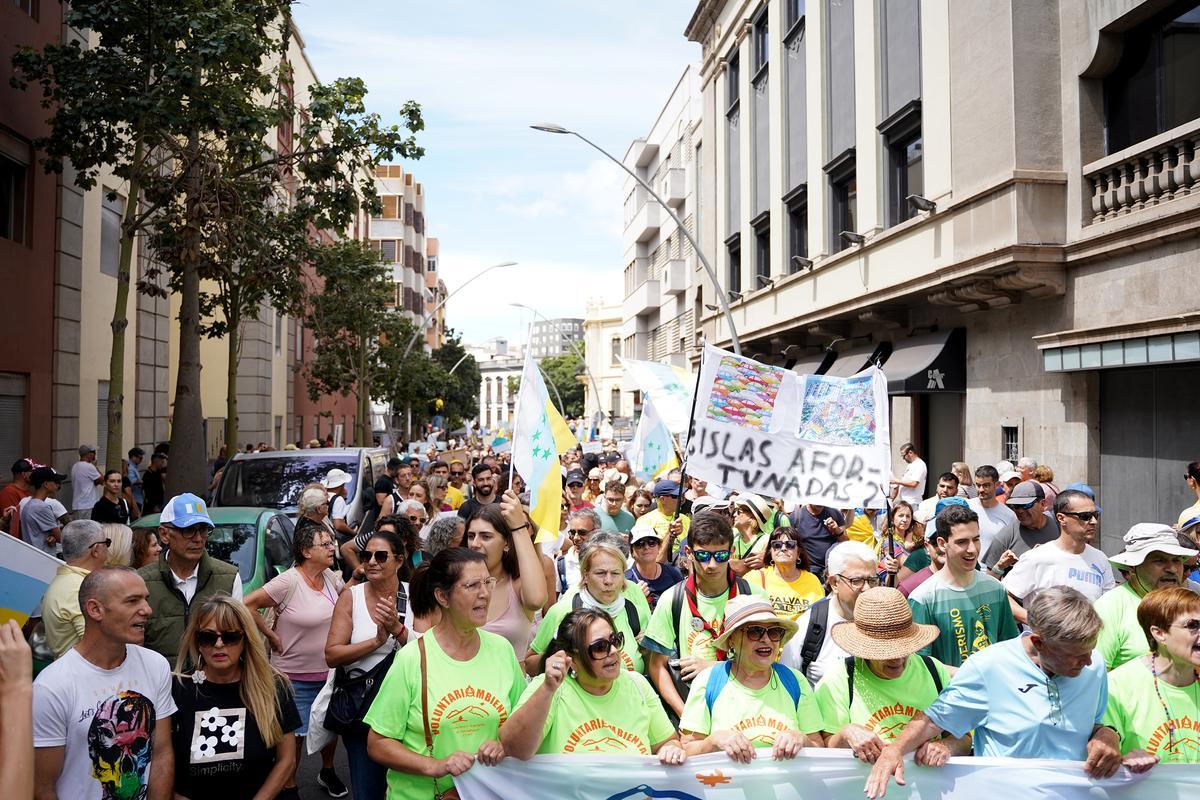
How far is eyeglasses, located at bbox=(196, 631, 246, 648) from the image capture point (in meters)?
4.02

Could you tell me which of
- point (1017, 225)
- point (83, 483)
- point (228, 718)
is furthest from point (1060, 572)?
point (83, 483)

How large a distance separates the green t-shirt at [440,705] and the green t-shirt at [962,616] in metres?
2.25

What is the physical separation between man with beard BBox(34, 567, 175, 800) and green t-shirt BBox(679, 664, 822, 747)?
2.08m

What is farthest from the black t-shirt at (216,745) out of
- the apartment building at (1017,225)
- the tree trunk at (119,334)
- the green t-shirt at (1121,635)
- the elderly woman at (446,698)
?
the tree trunk at (119,334)

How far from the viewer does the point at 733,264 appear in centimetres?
2967

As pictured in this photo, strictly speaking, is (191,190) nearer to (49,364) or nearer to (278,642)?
(49,364)

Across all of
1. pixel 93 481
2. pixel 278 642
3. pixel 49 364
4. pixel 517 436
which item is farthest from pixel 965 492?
pixel 49 364

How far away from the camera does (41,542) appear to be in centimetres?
1051

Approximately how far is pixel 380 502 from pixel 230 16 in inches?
289

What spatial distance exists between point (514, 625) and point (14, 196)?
47.9 feet

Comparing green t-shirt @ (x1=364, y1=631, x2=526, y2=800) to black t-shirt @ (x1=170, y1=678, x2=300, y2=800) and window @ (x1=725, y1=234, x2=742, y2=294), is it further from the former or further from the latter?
window @ (x1=725, y1=234, x2=742, y2=294)

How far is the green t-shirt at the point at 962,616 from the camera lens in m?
5.09

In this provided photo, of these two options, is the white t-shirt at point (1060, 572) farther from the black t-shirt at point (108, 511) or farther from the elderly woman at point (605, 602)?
A: the black t-shirt at point (108, 511)

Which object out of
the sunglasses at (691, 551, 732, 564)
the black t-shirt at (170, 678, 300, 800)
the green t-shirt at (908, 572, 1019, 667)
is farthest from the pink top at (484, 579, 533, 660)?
the green t-shirt at (908, 572, 1019, 667)
